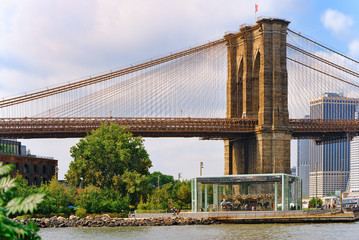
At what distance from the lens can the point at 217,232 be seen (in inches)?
2132

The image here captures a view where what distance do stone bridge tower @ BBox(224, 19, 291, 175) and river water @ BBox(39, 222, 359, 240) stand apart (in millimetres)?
32652

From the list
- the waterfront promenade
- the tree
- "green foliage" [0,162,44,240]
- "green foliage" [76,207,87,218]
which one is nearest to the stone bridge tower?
the tree

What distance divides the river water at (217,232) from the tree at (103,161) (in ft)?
64.2

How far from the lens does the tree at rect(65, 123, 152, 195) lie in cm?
8081

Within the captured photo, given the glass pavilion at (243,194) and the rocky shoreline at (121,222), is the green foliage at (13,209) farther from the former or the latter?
the glass pavilion at (243,194)

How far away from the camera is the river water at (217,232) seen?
50.1m

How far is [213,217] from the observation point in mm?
66062

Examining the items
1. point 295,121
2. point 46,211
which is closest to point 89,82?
point 46,211

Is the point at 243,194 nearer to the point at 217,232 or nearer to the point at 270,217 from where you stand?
the point at 270,217

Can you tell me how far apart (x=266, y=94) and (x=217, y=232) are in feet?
148

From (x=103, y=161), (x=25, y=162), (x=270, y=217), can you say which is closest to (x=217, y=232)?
(x=270, y=217)

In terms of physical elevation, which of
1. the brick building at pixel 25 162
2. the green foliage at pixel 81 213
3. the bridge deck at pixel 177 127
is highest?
the bridge deck at pixel 177 127

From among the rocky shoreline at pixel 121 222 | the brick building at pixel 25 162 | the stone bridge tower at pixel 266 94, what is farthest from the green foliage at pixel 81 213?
the stone bridge tower at pixel 266 94

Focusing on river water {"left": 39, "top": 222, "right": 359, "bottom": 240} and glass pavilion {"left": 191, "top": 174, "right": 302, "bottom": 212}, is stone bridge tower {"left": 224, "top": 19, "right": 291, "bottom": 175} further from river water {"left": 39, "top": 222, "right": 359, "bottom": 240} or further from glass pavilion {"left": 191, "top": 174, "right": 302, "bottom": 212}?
river water {"left": 39, "top": 222, "right": 359, "bottom": 240}
